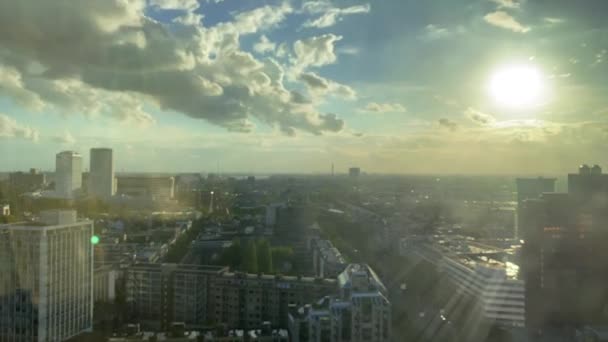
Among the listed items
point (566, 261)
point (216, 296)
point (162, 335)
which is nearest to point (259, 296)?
point (216, 296)

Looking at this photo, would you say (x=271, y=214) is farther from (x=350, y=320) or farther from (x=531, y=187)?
(x=350, y=320)

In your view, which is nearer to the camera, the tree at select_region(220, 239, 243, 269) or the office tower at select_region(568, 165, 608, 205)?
the office tower at select_region(568, 165, 608, 205)

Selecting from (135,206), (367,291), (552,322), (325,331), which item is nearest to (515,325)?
(552,322)

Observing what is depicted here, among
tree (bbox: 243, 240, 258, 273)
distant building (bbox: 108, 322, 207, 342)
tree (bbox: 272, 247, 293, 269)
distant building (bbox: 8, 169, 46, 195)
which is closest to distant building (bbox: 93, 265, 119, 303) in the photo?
distant building (bbox: 108, 322, 207, 342)

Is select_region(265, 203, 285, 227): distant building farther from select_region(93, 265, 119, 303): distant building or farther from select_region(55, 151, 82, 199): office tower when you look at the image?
select_region(93, 265, 119, 303): distant building

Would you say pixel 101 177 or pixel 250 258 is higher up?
pixel 101 177
